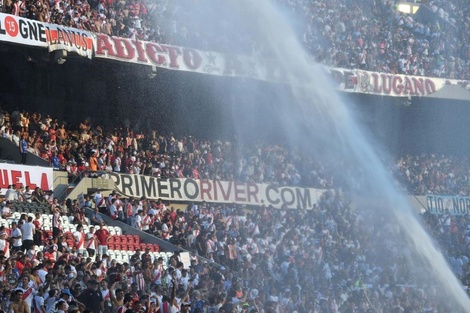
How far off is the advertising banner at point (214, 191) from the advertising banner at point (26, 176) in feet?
7.35

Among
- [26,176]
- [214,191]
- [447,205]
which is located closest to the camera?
[26,176]

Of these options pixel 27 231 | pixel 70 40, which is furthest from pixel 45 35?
pixel 27 231

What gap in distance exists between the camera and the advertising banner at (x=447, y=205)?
4134 centimetres

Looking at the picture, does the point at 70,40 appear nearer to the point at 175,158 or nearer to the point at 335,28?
the point at 175,158

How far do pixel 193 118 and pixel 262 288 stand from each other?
14.0m

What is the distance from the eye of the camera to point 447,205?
4175cm

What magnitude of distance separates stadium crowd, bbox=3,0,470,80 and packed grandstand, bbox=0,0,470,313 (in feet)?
0.23

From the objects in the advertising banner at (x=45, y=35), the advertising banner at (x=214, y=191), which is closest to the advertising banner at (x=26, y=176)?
the advertising banner at (x=214, y=191)

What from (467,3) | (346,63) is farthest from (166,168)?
(467,3)

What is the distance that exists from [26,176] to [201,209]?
458 cm

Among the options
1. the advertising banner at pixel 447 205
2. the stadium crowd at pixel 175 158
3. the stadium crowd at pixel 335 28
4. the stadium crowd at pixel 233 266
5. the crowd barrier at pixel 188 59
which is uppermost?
the stadium crowd at pixel 335 28

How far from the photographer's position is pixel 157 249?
29.2 metres

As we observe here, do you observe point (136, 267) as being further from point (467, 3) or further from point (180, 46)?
point (467, 3)

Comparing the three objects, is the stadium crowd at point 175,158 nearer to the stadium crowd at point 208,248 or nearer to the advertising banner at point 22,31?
the stadium crowd at point 208,248
